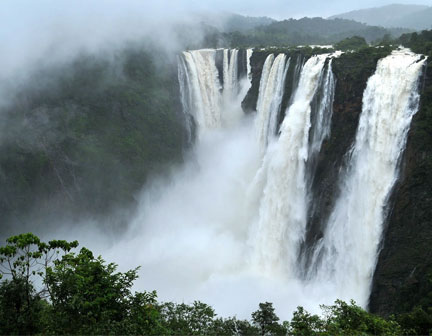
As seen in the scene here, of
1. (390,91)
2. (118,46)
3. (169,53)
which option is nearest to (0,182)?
(118,46)

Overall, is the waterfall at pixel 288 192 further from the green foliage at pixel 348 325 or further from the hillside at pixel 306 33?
the hillside at pixel 306 33

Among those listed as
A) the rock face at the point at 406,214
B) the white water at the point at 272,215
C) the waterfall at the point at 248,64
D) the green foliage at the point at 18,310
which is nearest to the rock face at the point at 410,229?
the rock face at the point at 406,214

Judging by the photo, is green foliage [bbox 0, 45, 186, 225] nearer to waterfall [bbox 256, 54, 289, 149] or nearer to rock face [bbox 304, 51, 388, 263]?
waterfall [bbox 256, 54, 289, 149]

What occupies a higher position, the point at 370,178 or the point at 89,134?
the point at 89,134

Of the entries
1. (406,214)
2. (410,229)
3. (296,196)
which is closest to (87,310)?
(410,229)

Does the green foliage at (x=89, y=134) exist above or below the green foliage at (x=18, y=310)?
above

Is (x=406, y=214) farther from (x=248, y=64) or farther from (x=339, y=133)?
(x=248, y=64)

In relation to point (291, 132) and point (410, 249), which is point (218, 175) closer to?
point (291, 132)
